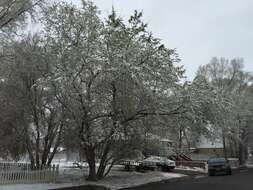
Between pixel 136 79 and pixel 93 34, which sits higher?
pixel 93 34

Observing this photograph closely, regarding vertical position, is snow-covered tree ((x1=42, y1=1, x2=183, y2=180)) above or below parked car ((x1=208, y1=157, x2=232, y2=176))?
above

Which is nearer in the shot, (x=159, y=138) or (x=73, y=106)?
(x=73, y=106)

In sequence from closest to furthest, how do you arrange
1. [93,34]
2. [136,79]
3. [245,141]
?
[136,79] < [93,34] < [245,141]

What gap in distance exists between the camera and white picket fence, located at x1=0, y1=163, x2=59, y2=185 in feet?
A: 65.2

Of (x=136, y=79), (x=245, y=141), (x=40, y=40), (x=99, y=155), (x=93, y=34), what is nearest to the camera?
(x=136, y=79)

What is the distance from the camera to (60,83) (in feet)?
66.0

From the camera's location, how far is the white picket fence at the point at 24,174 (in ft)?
65.2

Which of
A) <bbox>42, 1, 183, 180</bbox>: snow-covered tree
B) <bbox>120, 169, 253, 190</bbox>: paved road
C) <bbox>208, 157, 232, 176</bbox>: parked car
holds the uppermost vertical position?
<bbox>42, 1, 183, 180</bbox>: snow-covered tree

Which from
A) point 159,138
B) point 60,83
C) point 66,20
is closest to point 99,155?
point 159,138

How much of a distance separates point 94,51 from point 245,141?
38791 mm

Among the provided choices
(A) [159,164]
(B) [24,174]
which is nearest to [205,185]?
(B) [24,174]

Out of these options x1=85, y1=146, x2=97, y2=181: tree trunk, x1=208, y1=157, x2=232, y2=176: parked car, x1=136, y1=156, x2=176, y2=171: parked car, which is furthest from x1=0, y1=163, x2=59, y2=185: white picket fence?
x1=208, y1=157, x2=232, y2=176: parked car

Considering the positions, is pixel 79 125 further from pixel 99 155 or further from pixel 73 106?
pixel 99 155

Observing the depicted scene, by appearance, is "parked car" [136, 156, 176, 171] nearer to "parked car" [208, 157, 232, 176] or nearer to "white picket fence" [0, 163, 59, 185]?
"parked car" [208, 157, 232, 176]
